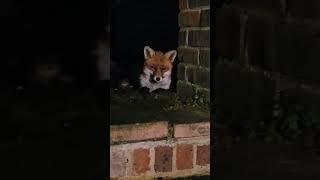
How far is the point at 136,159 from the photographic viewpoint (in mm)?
1886

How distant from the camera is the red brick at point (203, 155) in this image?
1.94 meters

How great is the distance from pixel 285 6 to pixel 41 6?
2.59 ft

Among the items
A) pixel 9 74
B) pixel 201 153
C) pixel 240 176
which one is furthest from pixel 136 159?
pixel 9 74

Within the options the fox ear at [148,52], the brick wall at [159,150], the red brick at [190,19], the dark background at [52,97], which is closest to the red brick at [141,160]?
Result: the brick wall at [159,150]

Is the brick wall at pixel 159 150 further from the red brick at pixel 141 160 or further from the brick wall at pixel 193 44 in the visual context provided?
the brick wall at pixel 193 44

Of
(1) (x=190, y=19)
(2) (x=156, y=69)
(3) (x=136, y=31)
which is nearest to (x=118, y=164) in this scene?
(2) (x=156, y=69)

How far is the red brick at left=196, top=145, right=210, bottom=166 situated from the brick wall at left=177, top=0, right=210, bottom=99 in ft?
0.59

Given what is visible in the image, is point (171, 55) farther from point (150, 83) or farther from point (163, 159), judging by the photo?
point (163, 159)

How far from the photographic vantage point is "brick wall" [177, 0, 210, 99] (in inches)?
76.5

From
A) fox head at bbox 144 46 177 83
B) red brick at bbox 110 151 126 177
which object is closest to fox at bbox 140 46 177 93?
fox head at bbox 144 46 177 83

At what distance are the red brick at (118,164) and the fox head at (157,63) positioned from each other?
10.6 inches

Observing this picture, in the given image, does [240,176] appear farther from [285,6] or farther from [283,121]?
[285,6]

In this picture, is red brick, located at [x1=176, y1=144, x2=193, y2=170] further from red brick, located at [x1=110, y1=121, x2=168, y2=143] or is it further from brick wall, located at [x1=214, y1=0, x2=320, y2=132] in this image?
brick wall, located at [x1=214, y1=0, x2=320, y2=132]

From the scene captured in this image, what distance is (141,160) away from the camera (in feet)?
6.21
